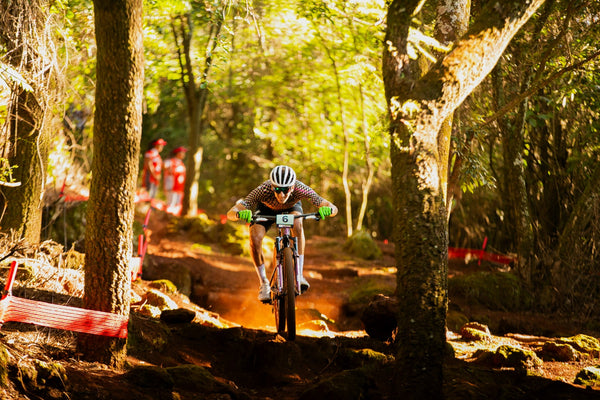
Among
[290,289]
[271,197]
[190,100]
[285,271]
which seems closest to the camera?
[290,289]

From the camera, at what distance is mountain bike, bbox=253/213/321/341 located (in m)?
7.29

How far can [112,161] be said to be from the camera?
523 centimetres

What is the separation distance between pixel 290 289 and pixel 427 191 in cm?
283

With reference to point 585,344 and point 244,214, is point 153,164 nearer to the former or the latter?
point 244,214

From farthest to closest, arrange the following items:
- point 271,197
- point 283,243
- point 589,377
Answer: point 271,197
point 283,243
point 589,377

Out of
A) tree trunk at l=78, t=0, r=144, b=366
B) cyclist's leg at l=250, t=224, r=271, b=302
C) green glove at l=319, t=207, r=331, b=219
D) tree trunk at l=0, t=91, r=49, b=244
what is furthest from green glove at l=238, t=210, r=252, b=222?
tree trunk at l=0, t=91, r=49, b=244

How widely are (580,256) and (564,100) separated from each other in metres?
2.64

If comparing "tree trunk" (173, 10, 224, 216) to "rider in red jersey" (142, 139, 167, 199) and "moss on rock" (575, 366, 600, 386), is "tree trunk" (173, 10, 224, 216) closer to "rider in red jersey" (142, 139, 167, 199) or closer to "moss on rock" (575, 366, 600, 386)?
"rider in red jersey" (142, 139, 167, 199)

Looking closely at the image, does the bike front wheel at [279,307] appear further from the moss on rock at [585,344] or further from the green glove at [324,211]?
the moss on rock at [585,344]

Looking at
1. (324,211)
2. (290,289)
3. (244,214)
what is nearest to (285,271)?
(290,289)

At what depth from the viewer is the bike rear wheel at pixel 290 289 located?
712 centimetres

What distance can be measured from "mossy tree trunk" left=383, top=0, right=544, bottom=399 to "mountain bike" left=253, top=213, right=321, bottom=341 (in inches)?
97.4

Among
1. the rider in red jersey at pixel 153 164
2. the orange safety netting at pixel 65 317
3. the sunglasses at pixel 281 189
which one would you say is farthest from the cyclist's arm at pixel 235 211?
the rider in red jersey at pixel 153 164

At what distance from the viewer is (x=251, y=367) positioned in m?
6.68
